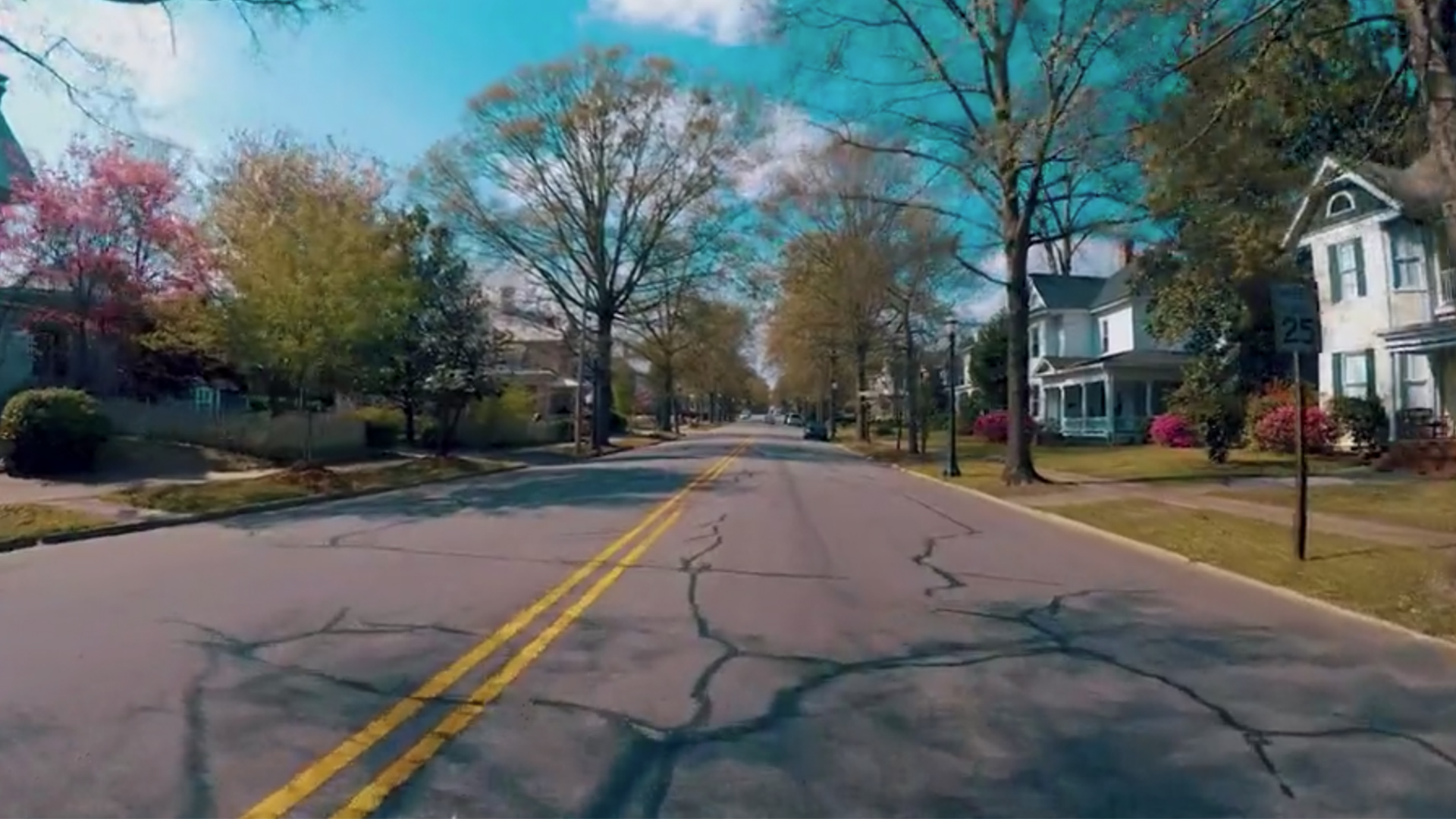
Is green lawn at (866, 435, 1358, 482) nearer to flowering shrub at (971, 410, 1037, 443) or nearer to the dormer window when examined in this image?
the dormer window

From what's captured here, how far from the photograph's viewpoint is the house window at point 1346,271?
3111 cm

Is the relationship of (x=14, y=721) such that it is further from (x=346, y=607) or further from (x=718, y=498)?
(x=718, y=498)

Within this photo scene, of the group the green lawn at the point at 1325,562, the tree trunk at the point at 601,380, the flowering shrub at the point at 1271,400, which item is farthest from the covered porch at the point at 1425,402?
the tree trunk at the point at 601,380

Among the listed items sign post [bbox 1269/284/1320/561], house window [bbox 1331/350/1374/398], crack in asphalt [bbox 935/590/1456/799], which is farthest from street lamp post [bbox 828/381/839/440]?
crack in asphalt [bbox 935/590/1456/799]

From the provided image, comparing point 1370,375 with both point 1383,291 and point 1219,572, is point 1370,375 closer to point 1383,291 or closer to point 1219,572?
point 1383,291

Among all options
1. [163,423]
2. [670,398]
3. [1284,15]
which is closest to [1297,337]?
[1284,15]

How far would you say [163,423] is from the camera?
31578mm

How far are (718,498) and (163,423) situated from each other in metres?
18.6

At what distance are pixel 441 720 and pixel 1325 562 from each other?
32.1 feet

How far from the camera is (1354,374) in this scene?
Result: 31719 millimetres

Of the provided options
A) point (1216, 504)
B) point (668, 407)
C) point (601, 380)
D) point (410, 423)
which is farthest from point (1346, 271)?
point (668, 407)

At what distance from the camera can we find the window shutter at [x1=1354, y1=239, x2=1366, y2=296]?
3094 cm

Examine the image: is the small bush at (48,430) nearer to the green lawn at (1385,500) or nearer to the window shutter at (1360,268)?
the green lawn at (1385,500)

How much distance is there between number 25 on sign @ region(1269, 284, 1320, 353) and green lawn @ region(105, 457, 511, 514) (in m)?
16.3
